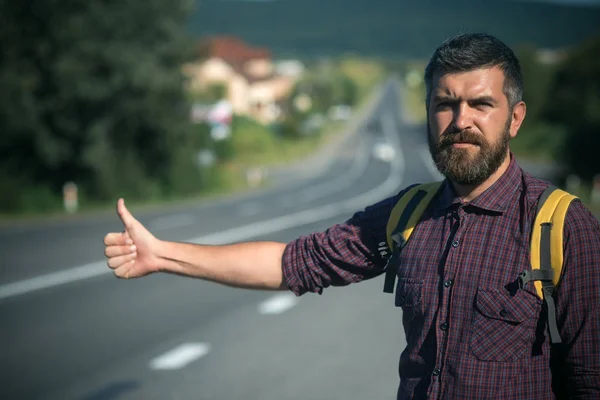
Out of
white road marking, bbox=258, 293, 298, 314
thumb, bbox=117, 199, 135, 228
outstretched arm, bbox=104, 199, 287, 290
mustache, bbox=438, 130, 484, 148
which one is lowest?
white road marking, bbox=258, 293, 298, 314

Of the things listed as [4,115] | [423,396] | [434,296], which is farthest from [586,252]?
[4,115]

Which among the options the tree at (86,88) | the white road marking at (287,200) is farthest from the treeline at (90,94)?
the white road marking at (287,200)

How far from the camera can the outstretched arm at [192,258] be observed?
288 centimetres

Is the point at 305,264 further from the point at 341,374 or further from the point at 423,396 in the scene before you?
the point at 341,374

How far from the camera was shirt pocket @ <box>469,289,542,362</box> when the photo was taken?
2.21m

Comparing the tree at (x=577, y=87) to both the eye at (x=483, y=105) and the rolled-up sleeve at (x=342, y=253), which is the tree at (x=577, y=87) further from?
the eye at (x=483, y=105)

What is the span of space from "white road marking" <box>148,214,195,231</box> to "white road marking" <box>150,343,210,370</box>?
12.4 metres

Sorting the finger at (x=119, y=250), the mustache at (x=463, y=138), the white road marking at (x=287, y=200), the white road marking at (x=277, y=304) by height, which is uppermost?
the mustache at (x=463, y=138)

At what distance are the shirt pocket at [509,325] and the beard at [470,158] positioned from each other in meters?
0.34

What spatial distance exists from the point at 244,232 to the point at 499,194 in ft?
56.2

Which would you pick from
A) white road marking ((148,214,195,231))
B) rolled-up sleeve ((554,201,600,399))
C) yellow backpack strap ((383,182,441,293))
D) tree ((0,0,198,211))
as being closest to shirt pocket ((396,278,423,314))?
yellow backpack strap ((383,182,441,293))

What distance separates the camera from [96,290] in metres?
11.8

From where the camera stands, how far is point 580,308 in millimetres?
2137

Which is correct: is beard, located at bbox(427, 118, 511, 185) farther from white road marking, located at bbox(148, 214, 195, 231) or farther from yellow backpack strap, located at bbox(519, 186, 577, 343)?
white road marking, located at bbox(148, 214, 195, 231)
